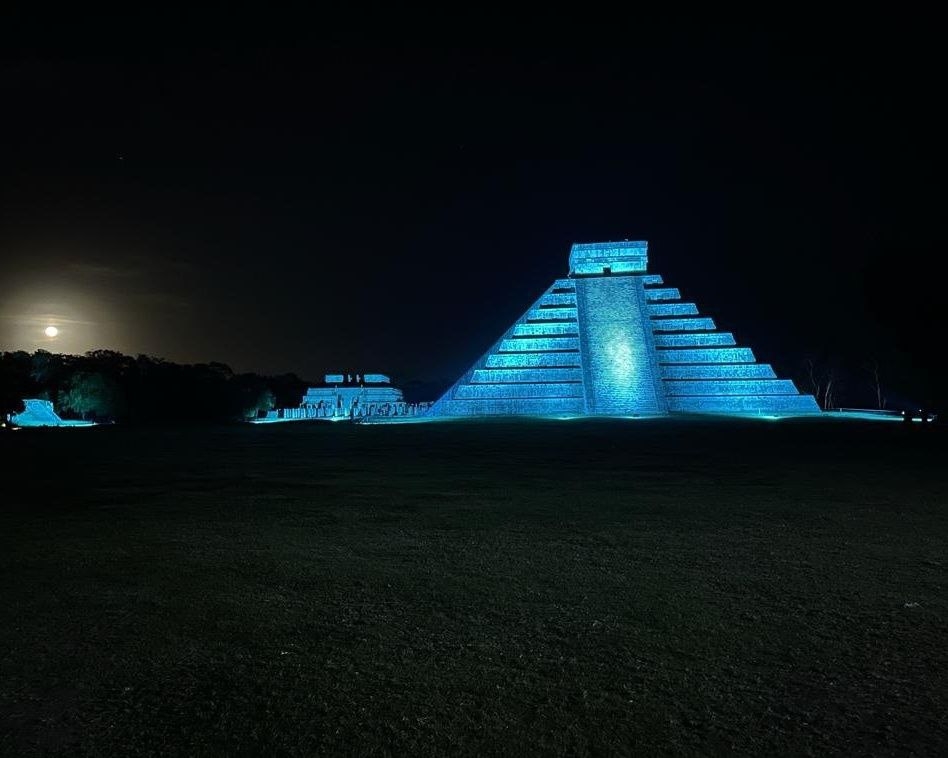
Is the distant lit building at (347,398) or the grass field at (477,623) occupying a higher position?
the distant lit building at (347,398)

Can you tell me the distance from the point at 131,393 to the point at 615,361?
143ft

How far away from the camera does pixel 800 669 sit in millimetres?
4590

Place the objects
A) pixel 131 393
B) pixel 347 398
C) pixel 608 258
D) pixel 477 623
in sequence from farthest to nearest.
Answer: pixel 347 398
pixel 608 258
pixel 131 393
pixel 477 623

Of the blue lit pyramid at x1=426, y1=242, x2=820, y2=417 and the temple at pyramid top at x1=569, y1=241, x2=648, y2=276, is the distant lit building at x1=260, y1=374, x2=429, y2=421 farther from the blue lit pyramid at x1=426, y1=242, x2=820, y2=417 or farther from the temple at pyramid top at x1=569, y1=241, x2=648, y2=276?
the temple at pyramid top at x1=569, y1=241, x2=648, y2=276

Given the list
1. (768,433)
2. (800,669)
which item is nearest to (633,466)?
(800,669)

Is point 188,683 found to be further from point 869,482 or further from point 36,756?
point 869,482

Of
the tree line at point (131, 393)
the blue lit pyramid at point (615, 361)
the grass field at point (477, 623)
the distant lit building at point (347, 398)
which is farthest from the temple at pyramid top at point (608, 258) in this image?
the grass field at point (477, 623)

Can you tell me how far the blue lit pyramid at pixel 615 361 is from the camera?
54.2m

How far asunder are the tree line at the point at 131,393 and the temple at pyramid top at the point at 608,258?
34.5 metres

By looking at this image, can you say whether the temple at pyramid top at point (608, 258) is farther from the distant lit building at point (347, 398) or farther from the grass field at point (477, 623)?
the grass field at point (477, 623)

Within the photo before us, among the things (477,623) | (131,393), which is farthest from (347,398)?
(477,623)

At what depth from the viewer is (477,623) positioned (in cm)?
550

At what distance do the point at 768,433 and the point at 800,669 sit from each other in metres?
28.2

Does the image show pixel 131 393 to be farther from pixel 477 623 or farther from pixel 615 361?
pixel 477 623
